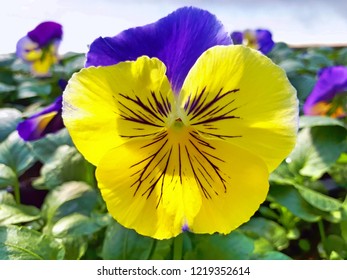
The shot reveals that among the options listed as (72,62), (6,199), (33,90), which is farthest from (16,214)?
(72,62)

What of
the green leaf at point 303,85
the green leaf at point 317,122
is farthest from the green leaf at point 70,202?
the green leaf at point 303,85

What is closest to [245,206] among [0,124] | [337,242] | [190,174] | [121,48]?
[190,174]

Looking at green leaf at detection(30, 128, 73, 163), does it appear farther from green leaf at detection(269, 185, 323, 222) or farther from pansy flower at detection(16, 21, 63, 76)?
pansy flower at detection(16, 21, 63, 76)

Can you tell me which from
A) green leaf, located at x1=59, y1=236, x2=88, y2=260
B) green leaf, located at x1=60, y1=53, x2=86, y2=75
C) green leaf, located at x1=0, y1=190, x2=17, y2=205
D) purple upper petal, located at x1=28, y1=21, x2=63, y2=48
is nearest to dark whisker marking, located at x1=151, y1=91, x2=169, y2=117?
green leaf, located at x1=59, y1=236, x2=88, y2=260

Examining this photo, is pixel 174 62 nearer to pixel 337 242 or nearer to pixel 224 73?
pixel 224 73

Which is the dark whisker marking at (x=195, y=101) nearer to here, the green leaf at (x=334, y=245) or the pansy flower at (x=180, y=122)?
the pansy flower at (x=180, y=122)

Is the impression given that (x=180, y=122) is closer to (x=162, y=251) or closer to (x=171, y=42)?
(x=171, y=42)
